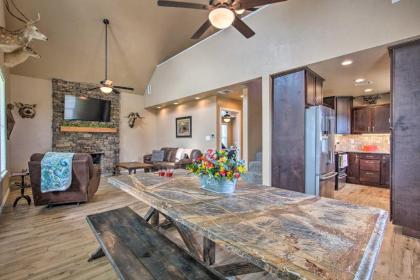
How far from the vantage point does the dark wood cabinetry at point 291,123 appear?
362cm

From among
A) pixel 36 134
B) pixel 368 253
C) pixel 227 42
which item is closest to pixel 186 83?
pixel 227 42

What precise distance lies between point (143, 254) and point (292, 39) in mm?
3713

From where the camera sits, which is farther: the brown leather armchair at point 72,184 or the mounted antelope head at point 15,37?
the brown leather armchair at point 72,184

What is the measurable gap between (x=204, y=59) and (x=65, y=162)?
380cm

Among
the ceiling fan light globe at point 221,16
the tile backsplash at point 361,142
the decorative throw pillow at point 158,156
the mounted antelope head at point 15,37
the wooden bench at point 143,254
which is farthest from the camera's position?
the decorative throw pillow at point 158,156

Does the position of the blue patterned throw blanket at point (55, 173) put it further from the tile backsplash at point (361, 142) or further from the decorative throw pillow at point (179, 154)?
the tile backsplash at point (361, 142)

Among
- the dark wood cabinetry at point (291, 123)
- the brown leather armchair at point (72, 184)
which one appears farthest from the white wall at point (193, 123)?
the brown leather armchair at point (72, 184)

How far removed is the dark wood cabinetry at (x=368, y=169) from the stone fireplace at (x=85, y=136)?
7604mm

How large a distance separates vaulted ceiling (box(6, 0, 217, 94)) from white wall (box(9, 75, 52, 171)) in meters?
A: 0.31

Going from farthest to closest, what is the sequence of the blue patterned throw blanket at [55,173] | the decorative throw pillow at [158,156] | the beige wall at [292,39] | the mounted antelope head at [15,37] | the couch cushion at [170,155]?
the decorative throw pillow at [158,156]
the couch cushion at [170,155]
the blue patterned throw blanket at [55,173]
the beige wall at [292,39]
the mounted antelope head at [15,37]

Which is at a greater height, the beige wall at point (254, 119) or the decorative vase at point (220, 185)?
the beige wall at point (254, 119)

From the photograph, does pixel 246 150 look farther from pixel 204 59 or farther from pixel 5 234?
pixel 5 234

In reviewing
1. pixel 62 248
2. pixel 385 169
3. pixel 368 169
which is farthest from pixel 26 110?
pixel 385 169

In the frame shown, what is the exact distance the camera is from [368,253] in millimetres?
863
